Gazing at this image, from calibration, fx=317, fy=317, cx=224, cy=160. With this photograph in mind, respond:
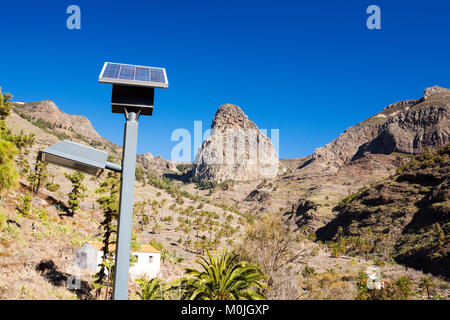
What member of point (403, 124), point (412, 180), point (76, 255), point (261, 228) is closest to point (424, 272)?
point (412, 180)

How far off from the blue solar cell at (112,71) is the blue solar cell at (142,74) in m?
0.33

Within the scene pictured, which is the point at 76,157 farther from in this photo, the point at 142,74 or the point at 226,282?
the point at 226,282

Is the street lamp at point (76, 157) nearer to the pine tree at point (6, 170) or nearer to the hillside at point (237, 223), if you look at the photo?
the pine tree at point (6, 170)

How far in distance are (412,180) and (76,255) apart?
90.3 meters

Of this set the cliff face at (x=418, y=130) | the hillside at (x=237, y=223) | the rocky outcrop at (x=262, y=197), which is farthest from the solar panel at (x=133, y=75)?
the cliff face at (x=418, y=130)

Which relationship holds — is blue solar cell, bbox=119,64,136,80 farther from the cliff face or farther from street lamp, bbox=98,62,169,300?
the cliff face

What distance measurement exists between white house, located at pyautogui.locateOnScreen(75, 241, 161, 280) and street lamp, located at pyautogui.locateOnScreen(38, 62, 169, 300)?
25.7m

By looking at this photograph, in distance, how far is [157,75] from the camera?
17.6 feet

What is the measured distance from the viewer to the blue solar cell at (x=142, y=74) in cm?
493

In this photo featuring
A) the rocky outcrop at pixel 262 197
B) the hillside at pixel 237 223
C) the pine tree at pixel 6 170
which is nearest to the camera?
the pine tree at pixel 6 170

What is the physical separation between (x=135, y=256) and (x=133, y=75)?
3038cm

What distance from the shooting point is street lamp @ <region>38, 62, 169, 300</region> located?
4.16 metres

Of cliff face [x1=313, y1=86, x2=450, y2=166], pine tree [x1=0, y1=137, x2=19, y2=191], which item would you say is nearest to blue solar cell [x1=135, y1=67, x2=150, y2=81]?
pine tree [x1=0, y1=137, x2=19, y2=191]
